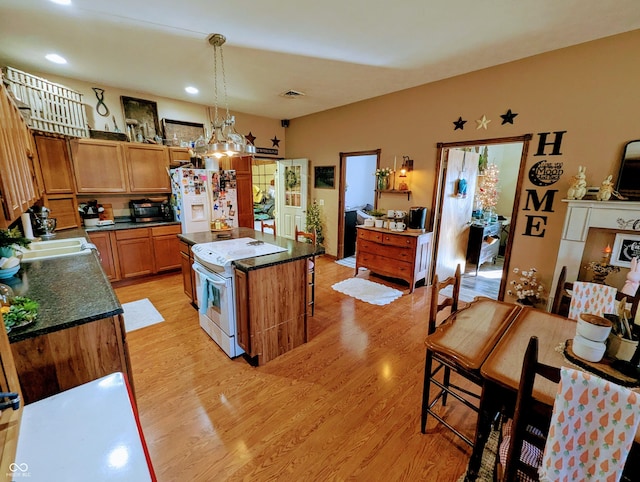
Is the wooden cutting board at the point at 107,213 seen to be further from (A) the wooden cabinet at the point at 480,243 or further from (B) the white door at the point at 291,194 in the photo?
(A) the wooden cabinet at the point at 480,243

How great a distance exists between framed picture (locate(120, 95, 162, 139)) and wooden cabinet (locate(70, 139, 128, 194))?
20.2 inches

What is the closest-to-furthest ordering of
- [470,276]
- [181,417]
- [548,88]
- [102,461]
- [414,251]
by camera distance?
[102,461], [181,417], [548,88], [414,251], [470,276]

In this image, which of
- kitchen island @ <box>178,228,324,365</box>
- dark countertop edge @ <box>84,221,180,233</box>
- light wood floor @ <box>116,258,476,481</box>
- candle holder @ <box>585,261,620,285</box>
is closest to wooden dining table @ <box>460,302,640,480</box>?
light wood floor @ <box>116,258,476,481</box>

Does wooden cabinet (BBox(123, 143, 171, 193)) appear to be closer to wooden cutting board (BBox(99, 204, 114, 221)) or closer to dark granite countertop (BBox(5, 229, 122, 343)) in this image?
wooden cutting board (BBox(99, 204, 114, 221))

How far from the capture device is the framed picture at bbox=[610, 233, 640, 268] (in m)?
2.48

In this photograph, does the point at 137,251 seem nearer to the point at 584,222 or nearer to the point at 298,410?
the point at 298,410

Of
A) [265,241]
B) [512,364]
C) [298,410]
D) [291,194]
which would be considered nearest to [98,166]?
[265,241]

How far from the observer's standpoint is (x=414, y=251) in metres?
3.83

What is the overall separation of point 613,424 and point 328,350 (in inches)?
79.8

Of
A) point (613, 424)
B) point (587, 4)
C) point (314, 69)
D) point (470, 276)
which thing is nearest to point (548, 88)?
point (587, 4)

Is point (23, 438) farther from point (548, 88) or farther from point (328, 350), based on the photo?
point (548, 88)

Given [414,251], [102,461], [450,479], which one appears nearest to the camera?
[102,461]

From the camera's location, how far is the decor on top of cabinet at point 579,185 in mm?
2678

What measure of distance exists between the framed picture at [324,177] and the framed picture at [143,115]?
2875 mm
